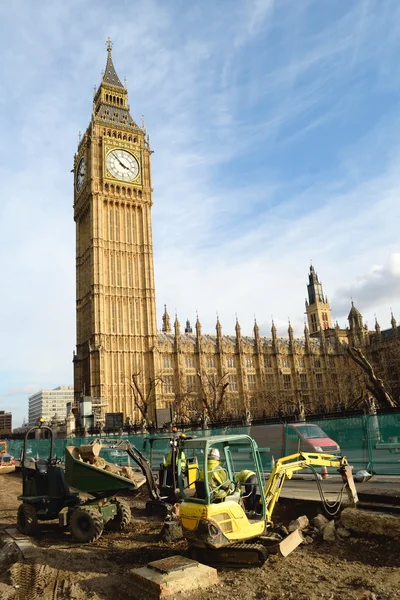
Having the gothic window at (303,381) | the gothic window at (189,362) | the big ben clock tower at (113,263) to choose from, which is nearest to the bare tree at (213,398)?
the gothic window at (189,362)

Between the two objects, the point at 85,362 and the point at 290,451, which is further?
the point at 85,362

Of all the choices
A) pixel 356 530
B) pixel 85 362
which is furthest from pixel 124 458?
pixel 85 362

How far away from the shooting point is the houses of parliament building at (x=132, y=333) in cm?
5094

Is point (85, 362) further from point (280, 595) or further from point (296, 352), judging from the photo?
point (280, 595)

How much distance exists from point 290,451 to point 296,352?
55.6 m

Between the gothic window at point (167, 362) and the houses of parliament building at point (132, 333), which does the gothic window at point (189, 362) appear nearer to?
the houses of parliament building at point (132, 333)

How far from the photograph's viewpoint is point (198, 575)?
626 centimetres

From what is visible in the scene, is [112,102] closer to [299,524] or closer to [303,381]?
[303,381]

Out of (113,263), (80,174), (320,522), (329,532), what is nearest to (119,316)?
(113,263)

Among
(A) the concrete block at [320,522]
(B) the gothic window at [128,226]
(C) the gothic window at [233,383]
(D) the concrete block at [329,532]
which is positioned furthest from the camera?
(C) the gothic window at [233,383]

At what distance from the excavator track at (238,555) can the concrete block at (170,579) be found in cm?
38

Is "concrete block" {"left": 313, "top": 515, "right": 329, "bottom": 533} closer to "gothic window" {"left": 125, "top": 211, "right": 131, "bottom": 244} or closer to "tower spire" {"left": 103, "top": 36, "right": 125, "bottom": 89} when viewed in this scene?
"gothic window" {"left": 125, "top": 211, "right": 131, "bottom": 244}

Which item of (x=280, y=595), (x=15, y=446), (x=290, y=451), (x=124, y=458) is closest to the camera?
(x=280, y=595)

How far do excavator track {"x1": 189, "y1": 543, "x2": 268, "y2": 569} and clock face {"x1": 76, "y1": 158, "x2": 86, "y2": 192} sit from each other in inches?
2222
